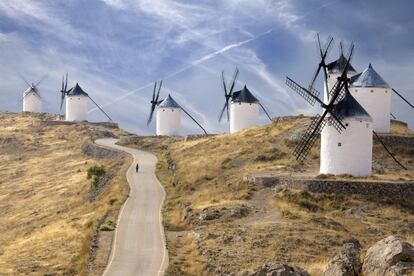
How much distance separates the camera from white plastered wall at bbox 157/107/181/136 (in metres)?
69.9

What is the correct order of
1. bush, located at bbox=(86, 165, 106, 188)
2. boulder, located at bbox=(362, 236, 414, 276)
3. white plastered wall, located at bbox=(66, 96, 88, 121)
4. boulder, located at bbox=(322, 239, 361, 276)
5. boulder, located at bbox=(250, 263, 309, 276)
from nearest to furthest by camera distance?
boulder, located at bbox=(362, 236, 414, 276) → boulder, located at bbox=(322, 239, 361, 276) → boulder, located at bbox=(250, 263, 309, 276) → bush, located at bbox=(86, 165, 106, 188) → white plastered wall, located at bbox=(66, 96, 88, 121)

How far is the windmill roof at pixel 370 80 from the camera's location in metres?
44.9

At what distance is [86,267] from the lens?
2238 cm

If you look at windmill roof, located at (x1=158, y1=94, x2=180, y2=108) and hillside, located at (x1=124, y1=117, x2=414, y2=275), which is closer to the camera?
hillside, located at (x1=124, y1=117, x2=414, y2=275)

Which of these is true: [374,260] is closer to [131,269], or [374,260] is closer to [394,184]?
[131,269]

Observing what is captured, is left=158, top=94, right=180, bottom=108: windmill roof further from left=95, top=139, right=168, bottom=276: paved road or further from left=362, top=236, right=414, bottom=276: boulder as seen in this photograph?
left=362, top=236, right=414, bottom=276: boulder

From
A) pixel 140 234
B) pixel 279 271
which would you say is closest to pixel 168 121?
pixel 140 234

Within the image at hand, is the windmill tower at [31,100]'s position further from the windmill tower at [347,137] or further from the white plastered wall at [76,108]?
the windmill tower at [347,137]

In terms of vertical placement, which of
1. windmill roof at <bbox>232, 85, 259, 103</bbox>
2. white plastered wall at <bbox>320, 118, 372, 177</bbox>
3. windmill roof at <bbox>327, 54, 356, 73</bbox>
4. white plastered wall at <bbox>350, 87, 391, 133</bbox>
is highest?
windmill roof at <bbox>327, 54, 356, 73</bbox>

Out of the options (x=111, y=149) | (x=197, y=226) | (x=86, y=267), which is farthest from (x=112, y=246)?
(x=111, y=149)

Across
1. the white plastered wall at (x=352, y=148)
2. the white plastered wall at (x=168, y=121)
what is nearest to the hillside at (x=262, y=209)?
the white plastered wall at (x=352, y=148)

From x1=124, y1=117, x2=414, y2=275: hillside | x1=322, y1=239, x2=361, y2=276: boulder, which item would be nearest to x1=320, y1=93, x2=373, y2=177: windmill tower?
x1=124, y1=117, x2=414, y2=275: hillside

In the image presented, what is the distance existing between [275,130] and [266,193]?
17.3 metres

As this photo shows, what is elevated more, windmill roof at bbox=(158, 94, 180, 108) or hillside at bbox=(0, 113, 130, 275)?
windmill roof at bbox=(158, 94, 180, 108)
